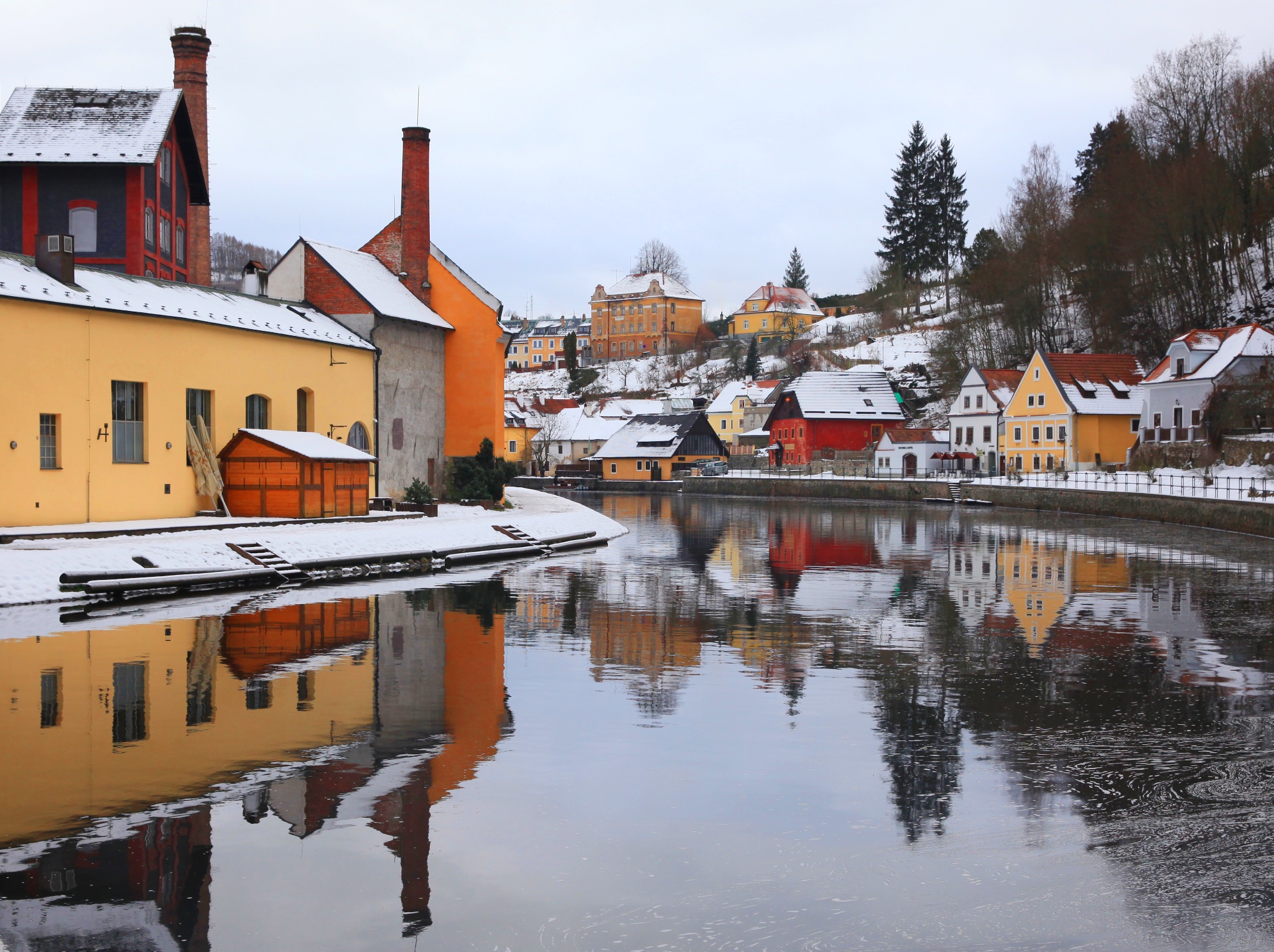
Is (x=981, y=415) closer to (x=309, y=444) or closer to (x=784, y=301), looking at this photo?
(x=309, y=444)

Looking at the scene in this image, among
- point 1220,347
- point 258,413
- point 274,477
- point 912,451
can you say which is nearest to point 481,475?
point 258,413

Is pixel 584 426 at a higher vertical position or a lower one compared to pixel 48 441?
higher

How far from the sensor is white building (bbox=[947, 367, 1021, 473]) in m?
75.7

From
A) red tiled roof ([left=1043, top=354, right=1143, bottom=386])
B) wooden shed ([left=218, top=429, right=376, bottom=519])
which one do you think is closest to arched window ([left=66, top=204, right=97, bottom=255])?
wooden shed ([left=218, top=429, right=376, bottom=519])

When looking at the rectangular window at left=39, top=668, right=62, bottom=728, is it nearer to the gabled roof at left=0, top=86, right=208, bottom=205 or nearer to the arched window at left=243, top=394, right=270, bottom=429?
the arched window at left=243, top=394, right=270, bottom=429

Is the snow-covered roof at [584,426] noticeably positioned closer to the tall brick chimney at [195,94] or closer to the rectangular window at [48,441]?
the tall brick chimney at [195,94]

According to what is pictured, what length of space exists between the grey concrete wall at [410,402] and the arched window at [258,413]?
236 inches

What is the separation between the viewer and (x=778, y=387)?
115m

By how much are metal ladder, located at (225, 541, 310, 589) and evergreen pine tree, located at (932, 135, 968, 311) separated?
97.6 metres

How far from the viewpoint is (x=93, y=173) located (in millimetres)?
37812

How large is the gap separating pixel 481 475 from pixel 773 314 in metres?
115

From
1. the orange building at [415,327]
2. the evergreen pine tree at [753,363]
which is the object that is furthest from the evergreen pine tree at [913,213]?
the orange building at [415,327]

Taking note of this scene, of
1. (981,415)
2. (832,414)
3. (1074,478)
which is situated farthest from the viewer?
(832,414)

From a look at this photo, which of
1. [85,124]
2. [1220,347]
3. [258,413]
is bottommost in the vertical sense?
[258,413]
